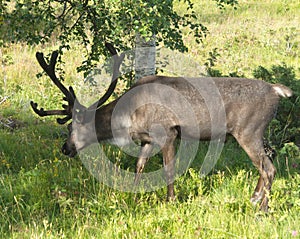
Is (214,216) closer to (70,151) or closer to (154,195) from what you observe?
(154,195)

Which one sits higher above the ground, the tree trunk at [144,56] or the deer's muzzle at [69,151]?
the tree trunk at [144,56]

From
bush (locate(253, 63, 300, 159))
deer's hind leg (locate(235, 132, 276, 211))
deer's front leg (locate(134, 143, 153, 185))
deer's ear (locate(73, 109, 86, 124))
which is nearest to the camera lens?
deer's hind leg (locate(235, 132, 276, 211))

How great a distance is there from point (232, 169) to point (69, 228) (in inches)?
93.8

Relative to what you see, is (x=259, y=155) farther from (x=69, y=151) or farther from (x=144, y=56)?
(x=144, y=56)

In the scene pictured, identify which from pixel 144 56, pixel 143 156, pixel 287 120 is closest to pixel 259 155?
pixel 143 156

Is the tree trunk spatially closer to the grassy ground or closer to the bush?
the grassy ground

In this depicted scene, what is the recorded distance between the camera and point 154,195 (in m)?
5.20

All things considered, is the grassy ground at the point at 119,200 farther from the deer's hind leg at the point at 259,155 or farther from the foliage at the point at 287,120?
the foliage at the point at 287,120

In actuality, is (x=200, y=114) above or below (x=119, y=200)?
above

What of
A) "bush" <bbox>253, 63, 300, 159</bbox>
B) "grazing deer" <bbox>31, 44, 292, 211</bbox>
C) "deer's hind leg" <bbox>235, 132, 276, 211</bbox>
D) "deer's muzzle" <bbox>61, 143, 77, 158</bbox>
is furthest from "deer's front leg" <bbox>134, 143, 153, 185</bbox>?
"bush" <bbox>253, 63, 300, 159</bbox>

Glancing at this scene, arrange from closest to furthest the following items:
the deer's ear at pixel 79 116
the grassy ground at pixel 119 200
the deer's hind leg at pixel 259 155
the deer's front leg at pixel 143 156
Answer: the grassy ground at pixel 119 200
the deer's hind leg at pixel 259 155
the deer's front leg at pixel 143 156
the deer's ear at pixel 79 116

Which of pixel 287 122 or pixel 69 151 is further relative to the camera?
pixel 287 122

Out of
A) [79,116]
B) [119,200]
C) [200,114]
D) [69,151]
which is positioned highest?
[200,114]

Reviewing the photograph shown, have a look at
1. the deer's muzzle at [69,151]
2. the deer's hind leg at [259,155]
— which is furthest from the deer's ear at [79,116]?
the deer's hind leg at [259,155]
